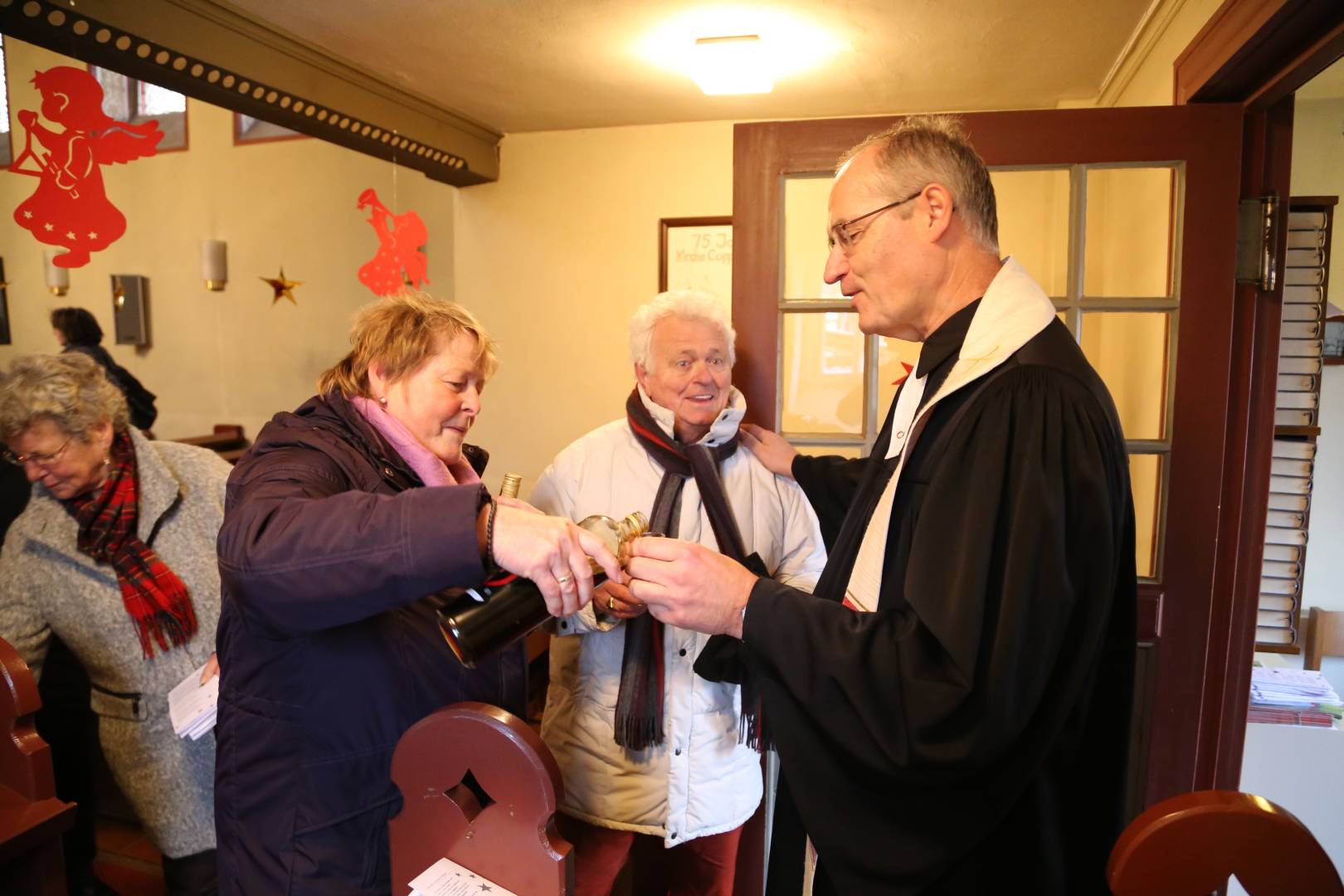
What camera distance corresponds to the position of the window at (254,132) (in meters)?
3.36

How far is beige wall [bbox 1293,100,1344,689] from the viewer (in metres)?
2.59

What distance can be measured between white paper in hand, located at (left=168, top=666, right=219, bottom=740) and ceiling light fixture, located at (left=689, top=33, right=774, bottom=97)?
1.98 metres

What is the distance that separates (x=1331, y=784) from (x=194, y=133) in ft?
13.7

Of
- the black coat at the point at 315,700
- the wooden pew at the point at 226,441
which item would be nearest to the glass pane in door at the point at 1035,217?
the black coat at the point at 315,700

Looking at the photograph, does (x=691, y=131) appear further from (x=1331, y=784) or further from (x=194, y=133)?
(x=1331, y=784)

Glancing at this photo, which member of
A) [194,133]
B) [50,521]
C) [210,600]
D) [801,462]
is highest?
[194,133]

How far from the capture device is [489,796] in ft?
2.46

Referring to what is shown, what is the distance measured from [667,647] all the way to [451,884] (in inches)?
32.2

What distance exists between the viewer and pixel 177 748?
66.1 inches

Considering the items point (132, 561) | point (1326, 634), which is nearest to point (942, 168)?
point (132, 561)

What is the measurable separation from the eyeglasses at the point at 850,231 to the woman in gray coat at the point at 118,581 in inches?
55.9

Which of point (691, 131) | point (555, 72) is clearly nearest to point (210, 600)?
point (555, 72)

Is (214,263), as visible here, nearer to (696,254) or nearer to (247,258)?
(247,258)

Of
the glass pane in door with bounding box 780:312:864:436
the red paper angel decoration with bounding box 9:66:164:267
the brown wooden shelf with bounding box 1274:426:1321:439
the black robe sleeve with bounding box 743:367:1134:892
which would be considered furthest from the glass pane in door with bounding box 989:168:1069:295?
the red paper angel decoration with bounding box 9:66:164:267
